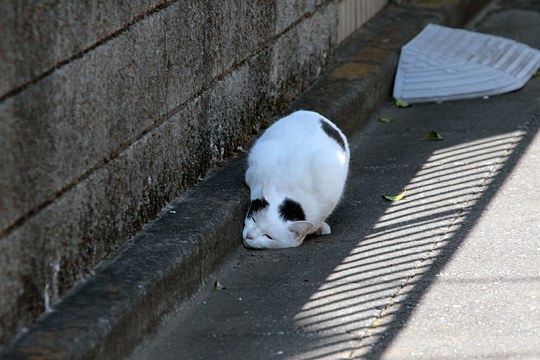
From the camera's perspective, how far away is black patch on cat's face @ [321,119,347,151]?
5348mm

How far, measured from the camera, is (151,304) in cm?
411

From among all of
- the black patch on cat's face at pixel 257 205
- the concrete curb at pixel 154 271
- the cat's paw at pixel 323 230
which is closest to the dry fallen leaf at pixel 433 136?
the concrete curb at pixel 154 271

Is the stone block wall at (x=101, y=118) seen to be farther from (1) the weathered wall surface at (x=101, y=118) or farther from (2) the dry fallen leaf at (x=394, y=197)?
(2) the dry fallen leaf at (x=394, y=197)

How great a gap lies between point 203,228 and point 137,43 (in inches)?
36.2

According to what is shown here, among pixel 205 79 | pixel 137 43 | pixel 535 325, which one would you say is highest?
pixel 137 43

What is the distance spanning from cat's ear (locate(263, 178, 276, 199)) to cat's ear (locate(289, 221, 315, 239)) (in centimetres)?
19

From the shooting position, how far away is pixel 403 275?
4.68 m

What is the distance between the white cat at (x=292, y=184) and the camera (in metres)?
4.99

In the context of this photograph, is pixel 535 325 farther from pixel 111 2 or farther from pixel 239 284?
pixel 111 2

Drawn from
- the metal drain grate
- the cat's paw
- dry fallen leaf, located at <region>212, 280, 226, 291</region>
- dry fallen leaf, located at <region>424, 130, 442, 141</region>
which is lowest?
the metal drain grate

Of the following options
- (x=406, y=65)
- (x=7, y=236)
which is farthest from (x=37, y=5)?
(x=406, y=65)

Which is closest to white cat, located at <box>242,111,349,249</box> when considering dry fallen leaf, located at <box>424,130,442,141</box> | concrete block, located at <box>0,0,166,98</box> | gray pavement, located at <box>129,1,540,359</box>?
gray pavement, located at <box>129,1,540,359</box>

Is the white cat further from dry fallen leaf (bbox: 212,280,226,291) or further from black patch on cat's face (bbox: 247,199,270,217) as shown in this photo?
dry fallen leaf (bbox: 212,280,226,291)

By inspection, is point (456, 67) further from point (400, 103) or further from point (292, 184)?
point (292, 184)
